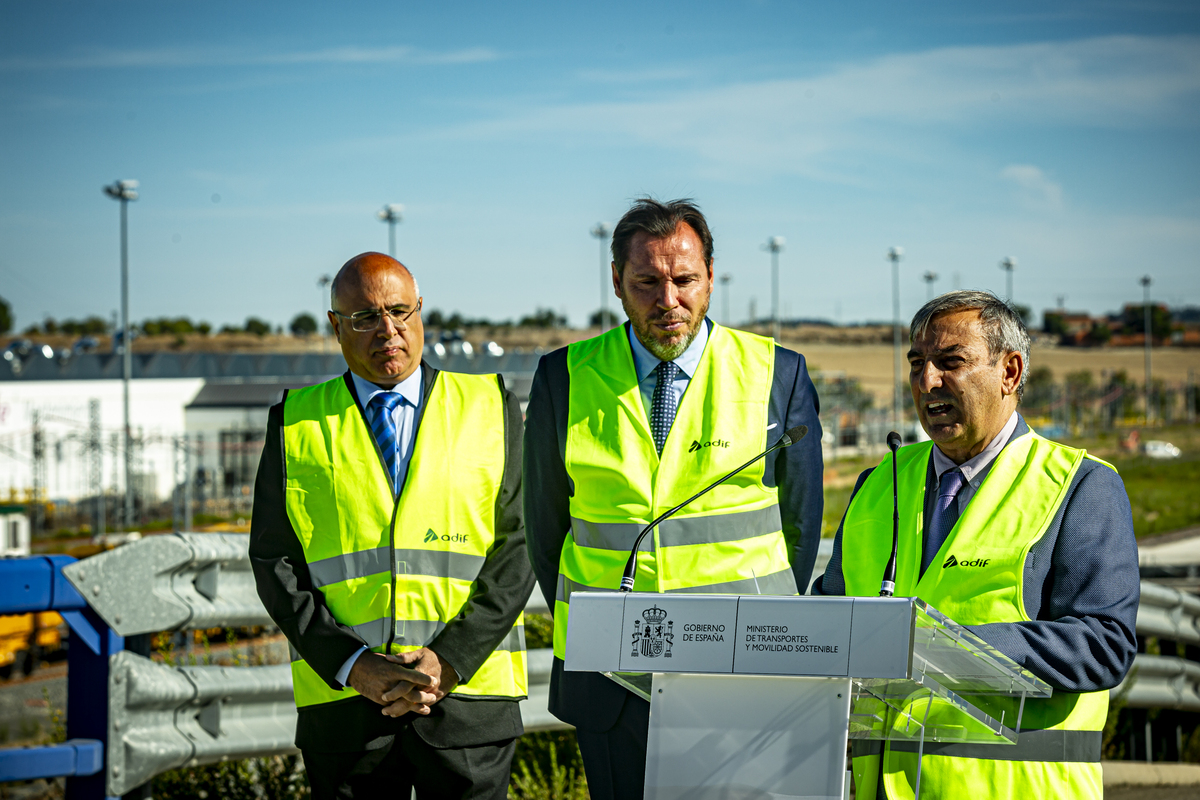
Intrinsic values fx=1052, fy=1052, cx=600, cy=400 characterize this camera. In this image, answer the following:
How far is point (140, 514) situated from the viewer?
28953mm

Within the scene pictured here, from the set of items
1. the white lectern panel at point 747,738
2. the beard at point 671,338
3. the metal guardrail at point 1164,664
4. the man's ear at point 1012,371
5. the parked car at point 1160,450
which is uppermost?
the beard at point 671,338

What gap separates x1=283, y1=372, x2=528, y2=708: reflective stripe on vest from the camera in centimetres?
321

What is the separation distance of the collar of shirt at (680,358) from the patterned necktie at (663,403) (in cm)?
2

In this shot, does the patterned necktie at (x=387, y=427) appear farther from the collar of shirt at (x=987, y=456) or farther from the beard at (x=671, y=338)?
the collar of shirt at (x=987, y=456)

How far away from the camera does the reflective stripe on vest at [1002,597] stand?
241cm

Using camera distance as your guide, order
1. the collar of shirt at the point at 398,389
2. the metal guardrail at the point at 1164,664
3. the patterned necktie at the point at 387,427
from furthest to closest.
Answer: the metal guardrail at the point at 1164,664
the collar of shirt at the point at 398,389
the patterned necktie at the point at 387,427

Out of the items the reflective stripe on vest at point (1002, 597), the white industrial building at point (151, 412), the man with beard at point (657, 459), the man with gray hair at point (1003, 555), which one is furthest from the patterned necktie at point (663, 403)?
the white industrial building at point (151, 412)

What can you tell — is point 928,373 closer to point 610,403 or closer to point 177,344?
point 610,403

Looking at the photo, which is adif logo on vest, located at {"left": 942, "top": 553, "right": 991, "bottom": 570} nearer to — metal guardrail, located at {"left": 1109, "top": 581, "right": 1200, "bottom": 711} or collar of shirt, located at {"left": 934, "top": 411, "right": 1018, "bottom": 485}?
collar of shirt, located at {"left": 934, "top": 411, "right": 1018, "bottom": 485}

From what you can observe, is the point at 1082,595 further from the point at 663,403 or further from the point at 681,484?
the point at 663,403

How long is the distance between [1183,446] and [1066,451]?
46.4 m

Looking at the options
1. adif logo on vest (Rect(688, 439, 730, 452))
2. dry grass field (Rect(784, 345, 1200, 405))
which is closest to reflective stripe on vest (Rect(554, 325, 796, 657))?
adif logo on vest (Rect(688, 439, 730, 452))

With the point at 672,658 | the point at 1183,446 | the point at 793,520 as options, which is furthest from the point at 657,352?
the point at 1183,446

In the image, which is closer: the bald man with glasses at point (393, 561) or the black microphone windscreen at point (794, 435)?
the black microphone windscreen at point (794, 435)
